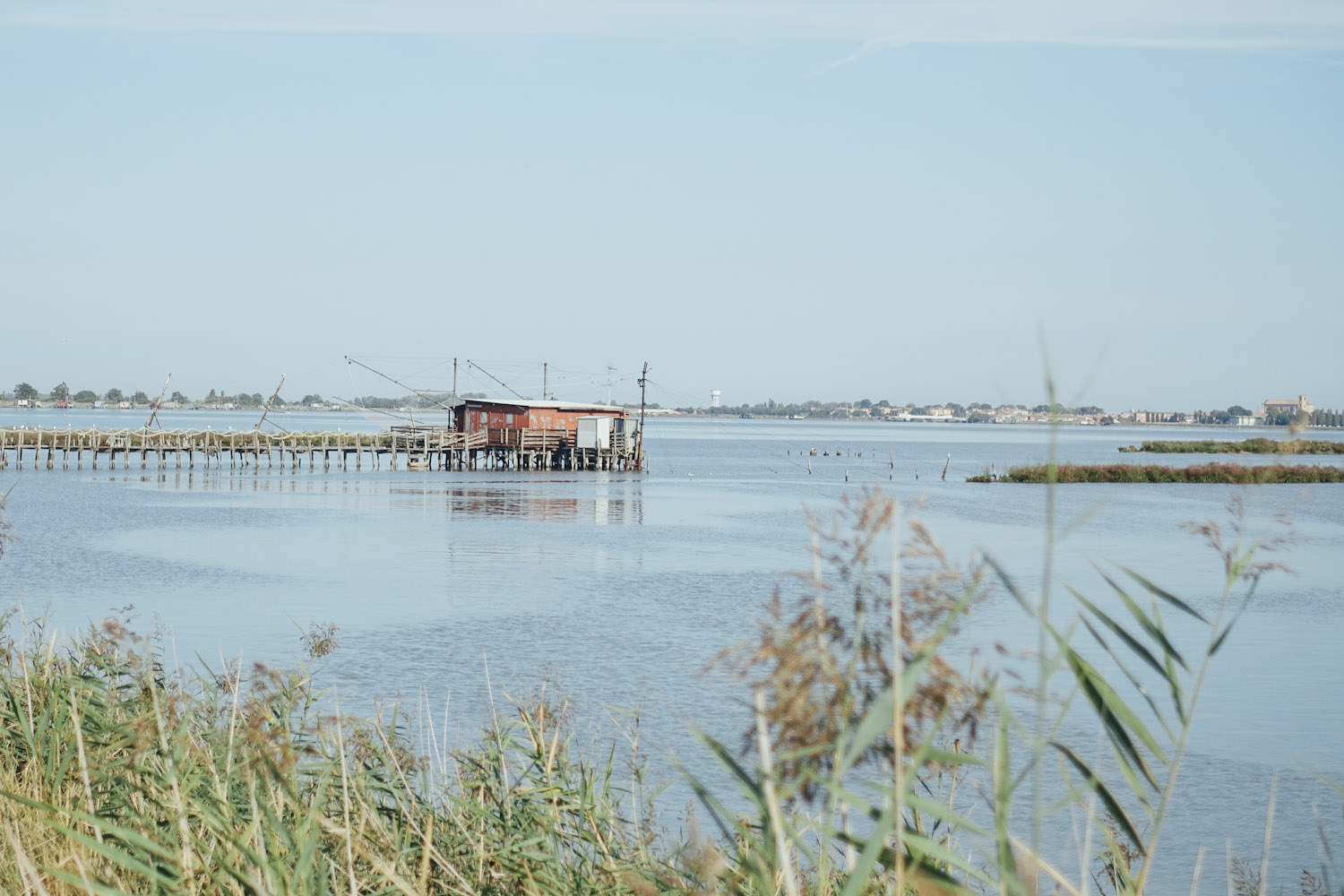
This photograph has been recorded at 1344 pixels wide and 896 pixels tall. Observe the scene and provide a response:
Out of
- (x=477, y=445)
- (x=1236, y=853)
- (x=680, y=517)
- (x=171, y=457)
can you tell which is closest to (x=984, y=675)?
(x=1236, y=853)

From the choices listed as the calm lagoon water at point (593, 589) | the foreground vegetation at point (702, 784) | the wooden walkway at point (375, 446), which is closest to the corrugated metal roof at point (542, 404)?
the wooden walkway at point (375, 446)

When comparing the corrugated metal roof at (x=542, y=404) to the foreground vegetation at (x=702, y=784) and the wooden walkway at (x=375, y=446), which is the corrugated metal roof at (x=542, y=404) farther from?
the foreground vegetation at (x=702, y=784)

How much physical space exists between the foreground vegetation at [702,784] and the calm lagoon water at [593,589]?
10.5 inches

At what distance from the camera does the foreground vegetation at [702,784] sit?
6.37 ft

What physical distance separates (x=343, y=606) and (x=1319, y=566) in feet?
82.7

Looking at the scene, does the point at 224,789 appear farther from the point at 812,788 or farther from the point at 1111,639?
the point at 1111,639

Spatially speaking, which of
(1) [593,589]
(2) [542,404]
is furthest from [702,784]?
(2) [542,404]

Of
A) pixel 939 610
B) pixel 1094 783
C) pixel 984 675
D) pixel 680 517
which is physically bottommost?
pixel 680 517

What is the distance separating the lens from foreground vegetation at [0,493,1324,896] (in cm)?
194

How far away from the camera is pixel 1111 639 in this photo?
1977 centimetres

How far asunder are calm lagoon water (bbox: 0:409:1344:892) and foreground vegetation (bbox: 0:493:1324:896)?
0.87 feet

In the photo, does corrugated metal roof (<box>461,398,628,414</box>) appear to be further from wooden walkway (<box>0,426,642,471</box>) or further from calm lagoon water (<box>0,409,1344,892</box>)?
calm lagoon water (<box>0,409,1344,892</box>)

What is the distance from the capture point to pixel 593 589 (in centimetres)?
2591

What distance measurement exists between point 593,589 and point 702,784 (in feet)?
67.3
